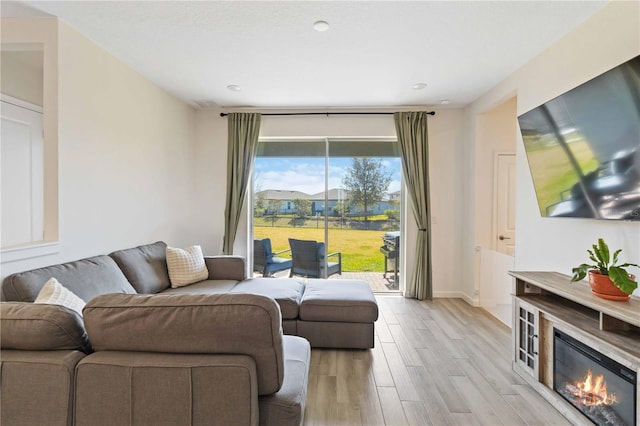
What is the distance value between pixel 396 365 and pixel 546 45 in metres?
2.96

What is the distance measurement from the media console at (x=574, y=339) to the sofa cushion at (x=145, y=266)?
3113mm

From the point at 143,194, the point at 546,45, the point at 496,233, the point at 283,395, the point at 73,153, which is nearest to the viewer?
the point at 283,395

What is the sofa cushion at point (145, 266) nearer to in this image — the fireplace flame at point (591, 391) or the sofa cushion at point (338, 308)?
the sofa cushion at point (338, 308)

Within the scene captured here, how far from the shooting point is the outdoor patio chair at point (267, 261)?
4363 mm

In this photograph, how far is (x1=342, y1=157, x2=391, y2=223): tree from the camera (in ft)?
14.0

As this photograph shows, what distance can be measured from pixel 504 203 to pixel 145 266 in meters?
4.23

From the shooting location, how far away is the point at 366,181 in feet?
14.0

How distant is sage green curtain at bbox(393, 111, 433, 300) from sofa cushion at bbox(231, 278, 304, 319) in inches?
71.7

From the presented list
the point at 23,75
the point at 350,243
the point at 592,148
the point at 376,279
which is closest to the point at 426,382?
the point at 592,148

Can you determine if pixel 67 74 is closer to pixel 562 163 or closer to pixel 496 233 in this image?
pixel 562 163


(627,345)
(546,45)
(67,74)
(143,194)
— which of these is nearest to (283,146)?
(143,194)

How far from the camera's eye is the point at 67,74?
88.0 inches

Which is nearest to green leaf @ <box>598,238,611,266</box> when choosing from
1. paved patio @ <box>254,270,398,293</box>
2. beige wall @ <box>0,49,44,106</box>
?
paved patio @ <box>254,270,398,293</box>

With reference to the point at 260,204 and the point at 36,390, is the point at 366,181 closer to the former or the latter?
the point at 260,204
